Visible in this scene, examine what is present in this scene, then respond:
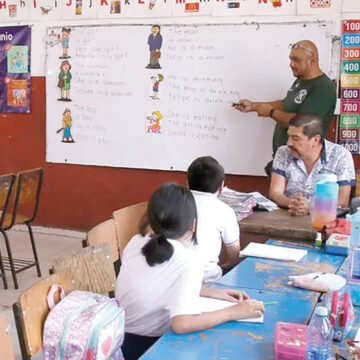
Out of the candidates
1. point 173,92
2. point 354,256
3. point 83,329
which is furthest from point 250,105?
point 83,329

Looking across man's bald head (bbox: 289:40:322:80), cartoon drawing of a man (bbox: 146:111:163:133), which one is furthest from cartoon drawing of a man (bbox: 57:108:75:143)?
man's bald head (bbox: 289:40:322:80)

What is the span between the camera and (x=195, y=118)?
15.0 feet

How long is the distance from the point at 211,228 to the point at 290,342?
1.06 m

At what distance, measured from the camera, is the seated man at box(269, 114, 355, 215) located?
121 inches

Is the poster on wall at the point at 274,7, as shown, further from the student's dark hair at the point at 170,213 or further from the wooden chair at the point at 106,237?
the student's dark hair at the point at 170,213

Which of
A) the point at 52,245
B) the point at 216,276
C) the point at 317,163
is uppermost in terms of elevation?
the point at 317,163

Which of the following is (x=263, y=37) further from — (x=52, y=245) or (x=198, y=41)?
(x=52, y=245)

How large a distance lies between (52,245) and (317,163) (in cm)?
266

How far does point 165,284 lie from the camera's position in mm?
1734

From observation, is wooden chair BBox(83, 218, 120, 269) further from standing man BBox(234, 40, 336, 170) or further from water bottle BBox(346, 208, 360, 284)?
standing man BBox(234, 40, 336, 170)

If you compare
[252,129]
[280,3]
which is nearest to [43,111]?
[252,129]

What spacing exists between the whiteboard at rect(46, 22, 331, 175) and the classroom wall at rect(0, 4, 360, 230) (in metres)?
0.09

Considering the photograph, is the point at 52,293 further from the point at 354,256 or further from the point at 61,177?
the point at 61,177

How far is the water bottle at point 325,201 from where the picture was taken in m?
2.59
